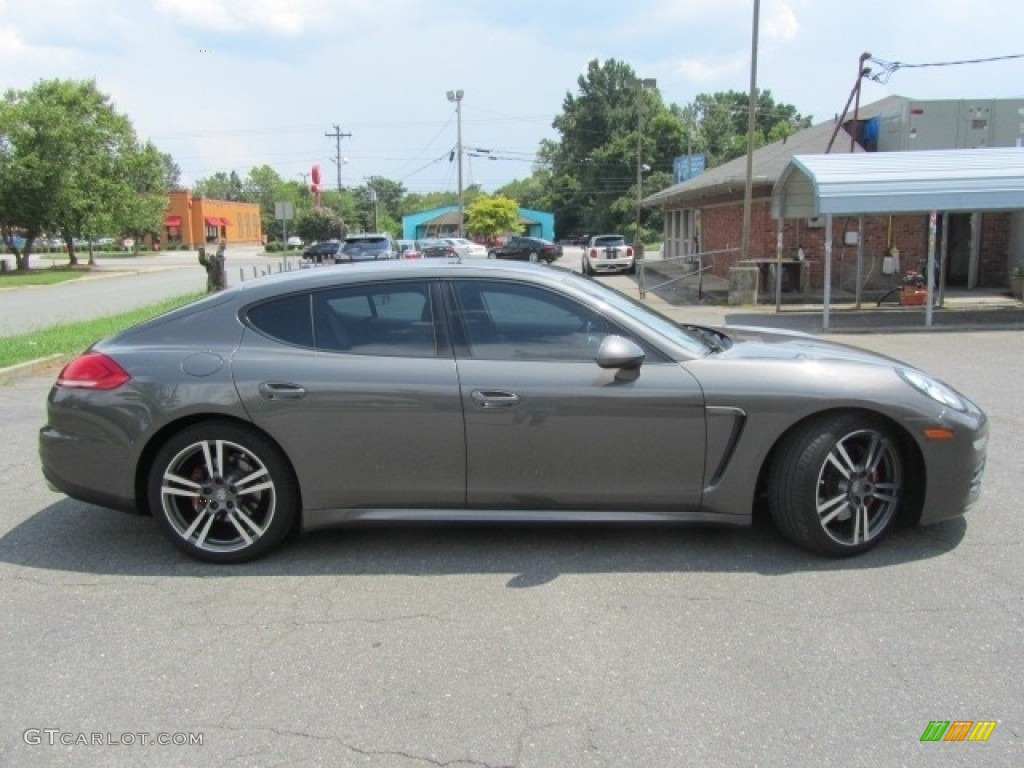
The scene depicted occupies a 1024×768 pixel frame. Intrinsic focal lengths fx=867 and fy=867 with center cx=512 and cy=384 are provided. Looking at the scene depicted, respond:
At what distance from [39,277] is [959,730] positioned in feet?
134

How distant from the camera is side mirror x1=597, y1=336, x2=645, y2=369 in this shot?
4.00 metres

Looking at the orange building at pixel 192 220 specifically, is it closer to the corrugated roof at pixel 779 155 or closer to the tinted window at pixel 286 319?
the corrugated roof at pixel 779 155

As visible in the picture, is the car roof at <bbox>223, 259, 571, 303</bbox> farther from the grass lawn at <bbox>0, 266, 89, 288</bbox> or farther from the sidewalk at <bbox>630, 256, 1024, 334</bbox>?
the grass lawn at <bbox>0, 266, 89, 288</bbox>

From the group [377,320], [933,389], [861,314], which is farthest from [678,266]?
[377,320]

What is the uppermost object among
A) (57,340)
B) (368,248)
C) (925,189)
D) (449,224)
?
(449,224)

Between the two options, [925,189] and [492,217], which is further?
[492,217]

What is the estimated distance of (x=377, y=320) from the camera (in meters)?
4.32

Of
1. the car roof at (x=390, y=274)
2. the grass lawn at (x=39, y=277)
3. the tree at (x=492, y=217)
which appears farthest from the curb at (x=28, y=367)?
the tree at (x=492, y=217)

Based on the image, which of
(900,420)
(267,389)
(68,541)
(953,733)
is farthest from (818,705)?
(68,541)

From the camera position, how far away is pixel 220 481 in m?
4.22

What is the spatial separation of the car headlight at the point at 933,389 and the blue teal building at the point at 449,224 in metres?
81.3

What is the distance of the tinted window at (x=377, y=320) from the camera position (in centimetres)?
427

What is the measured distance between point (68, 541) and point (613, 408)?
3.02m

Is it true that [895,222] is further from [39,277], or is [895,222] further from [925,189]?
[39,277]
